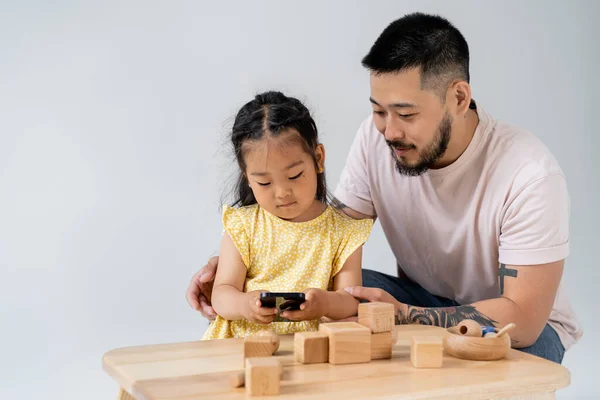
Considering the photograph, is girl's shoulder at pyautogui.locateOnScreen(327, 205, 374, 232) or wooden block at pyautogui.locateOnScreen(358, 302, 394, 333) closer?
wooden block at pyautogui.locateOnScreen(358, 302, 394, 333)

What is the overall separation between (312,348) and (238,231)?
62cm

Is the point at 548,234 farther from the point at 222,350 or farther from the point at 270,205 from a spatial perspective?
the point at 222,350

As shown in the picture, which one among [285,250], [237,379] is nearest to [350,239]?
[285,250]

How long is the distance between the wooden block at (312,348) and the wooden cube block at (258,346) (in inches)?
2.5

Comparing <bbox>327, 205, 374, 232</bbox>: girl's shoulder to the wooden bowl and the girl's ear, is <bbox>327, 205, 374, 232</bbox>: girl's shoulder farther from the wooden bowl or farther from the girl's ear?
the wooden bowl

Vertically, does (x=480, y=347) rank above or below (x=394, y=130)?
below

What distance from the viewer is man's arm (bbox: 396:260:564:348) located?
2.09 metres

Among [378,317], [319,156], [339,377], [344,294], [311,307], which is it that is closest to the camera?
[339,377]

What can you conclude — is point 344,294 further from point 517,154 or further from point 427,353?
point 517,154

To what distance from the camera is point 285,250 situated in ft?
6.93

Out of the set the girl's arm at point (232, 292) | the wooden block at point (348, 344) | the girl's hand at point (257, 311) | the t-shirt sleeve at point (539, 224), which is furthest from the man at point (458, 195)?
the wooden block at point (348, 344)

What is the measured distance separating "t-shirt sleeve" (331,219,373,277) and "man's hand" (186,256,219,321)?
14.4 inches

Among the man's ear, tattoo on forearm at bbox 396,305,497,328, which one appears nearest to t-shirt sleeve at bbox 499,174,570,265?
tattoo on forearm at bbox 396,305,497,328

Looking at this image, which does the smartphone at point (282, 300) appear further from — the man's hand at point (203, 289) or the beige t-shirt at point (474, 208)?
the beige t-shirt at point (474, 208)
